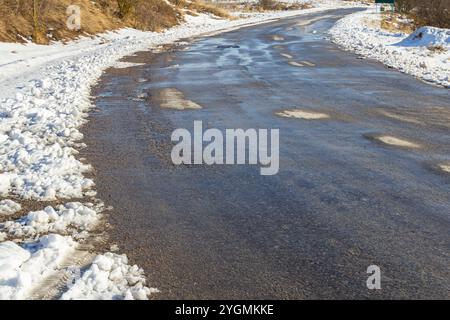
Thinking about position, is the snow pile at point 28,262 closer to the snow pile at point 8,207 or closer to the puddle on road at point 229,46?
the snow pile at point 8,207

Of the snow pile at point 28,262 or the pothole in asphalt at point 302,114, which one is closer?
the snow pile at point 28,262

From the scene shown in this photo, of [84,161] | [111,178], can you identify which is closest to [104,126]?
[84,161]

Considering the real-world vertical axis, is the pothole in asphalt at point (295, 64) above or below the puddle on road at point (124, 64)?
above

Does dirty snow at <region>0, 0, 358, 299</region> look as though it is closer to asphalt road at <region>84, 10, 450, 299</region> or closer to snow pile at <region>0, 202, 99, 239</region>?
snow pile at <region>0, 202, 99, 239</region>

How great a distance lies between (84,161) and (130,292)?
3.37 metres

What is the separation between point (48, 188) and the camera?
5.18 m

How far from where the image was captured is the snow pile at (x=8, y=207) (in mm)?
4746

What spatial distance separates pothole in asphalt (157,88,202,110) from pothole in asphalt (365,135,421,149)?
3.55 meters

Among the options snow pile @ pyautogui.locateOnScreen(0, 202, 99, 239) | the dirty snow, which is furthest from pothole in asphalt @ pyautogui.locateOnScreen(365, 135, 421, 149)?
snow pile @ pyautogui.locateOnScreen(0, 202, 99, 239)

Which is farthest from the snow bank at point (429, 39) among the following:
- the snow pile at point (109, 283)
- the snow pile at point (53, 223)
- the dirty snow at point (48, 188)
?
the snow pile at point (109, 283)

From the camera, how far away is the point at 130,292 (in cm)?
335

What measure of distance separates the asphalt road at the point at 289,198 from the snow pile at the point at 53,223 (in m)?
0.26

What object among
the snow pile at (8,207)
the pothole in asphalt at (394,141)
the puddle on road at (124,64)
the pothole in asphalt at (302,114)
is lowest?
the puddle on road at (124,64)
